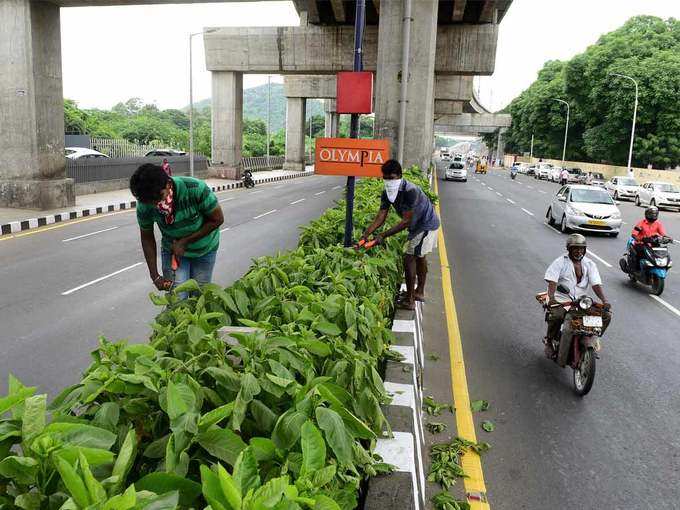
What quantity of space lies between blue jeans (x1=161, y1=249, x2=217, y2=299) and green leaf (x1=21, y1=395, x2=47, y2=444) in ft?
10.7

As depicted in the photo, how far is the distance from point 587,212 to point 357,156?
12.6 metres

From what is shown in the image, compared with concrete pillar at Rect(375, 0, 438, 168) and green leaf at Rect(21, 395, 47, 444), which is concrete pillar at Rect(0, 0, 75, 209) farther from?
green leaf at Rect(21, 395, 47, 444)

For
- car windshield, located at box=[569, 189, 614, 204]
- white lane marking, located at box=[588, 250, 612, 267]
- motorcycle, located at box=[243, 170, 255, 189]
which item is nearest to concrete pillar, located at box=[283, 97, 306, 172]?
motorcycle, located at box=[243, 170, 255, 189]

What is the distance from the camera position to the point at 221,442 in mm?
1698

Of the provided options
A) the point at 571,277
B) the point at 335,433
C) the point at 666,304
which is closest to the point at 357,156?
the point at 571,277

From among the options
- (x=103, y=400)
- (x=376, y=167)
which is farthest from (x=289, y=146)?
(x=103, y=400)

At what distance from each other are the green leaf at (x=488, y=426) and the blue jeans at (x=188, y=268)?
263 cm

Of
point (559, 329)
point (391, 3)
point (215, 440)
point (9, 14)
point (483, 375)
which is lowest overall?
point (483, 375)

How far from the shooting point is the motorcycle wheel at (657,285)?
988 cm

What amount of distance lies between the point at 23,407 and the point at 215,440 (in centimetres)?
54

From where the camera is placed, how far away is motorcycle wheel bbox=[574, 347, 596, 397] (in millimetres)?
5508

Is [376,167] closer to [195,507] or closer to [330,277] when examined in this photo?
[330,277]

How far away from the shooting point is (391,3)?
20844mm

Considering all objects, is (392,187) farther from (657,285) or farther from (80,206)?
(80,206)
